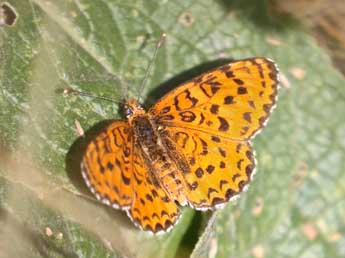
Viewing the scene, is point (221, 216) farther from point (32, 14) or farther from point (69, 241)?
point (32, 14)

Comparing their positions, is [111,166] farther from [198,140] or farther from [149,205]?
[198,140]

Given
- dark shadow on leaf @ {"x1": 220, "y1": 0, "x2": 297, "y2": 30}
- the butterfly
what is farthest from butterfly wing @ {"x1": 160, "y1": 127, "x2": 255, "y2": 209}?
dark shadow on leaf @ {"x1": 220, "y1": 0, "x2": 297, "y2": 30}

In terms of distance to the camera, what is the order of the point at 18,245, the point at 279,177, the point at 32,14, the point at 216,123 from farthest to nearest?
the point at 279,177 < the point at 216,123 < the point at 32,14 < the point at 18,245

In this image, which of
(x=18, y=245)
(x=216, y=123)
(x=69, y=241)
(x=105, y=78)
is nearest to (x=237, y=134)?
(x=216, y=123)

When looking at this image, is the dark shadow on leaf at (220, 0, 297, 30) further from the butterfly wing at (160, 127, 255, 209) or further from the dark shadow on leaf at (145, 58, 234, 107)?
the butterfly wing at (160, 127, 255, 209)

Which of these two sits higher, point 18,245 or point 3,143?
point 3,143

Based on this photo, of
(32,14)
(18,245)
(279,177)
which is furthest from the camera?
(279,177)

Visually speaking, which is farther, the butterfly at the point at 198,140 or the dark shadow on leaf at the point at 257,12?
the dark shadow on leaf at the point at 257,12

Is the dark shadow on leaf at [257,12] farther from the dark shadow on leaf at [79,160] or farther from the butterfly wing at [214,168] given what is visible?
the dark shadow on leaf at [79,160]

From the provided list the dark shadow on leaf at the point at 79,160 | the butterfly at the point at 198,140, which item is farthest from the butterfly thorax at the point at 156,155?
the dark shadow on leaf at the point at 79,160
